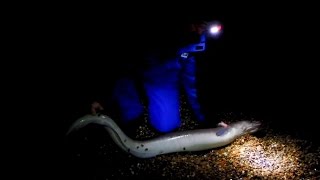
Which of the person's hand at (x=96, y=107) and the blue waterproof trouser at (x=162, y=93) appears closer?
the person's hand at (x=96, y=107)

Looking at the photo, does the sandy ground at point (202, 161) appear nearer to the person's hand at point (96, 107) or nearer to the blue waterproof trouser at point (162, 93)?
the person's hand at point (96, 107)

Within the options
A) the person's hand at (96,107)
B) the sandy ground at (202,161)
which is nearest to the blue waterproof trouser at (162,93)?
the person's hand at (96,107)

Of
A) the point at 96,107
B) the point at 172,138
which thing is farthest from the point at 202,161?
the point at 96,107

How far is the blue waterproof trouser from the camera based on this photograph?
369 cm

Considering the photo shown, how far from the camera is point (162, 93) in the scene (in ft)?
12.5

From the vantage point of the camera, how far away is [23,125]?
13.7ft

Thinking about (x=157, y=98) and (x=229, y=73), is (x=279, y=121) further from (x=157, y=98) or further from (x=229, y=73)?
(x=229, y=73)

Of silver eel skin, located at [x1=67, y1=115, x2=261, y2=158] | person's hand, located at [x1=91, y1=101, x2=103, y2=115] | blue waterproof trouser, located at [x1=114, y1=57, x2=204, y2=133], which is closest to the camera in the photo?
silver eel skin, located at [x1=67, y1=115, x2=261, y2=158]

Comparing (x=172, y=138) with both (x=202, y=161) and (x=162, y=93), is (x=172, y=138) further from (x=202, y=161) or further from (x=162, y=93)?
(x=162, y=93)

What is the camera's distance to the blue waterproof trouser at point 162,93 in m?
3.69

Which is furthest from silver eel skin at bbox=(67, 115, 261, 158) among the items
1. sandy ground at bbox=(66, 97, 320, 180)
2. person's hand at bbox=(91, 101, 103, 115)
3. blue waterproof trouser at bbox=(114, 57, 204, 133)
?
blue waterproof trouser at bbox=(114, 57, 204, 133)

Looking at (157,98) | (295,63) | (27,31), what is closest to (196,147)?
(157,98)

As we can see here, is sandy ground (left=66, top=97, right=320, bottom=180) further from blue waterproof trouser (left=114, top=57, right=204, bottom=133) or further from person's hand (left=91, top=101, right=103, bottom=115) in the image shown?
blue waterproof trouser (left=114, top=57, right=204, bottom=133)

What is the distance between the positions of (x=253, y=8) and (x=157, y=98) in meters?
4.97
